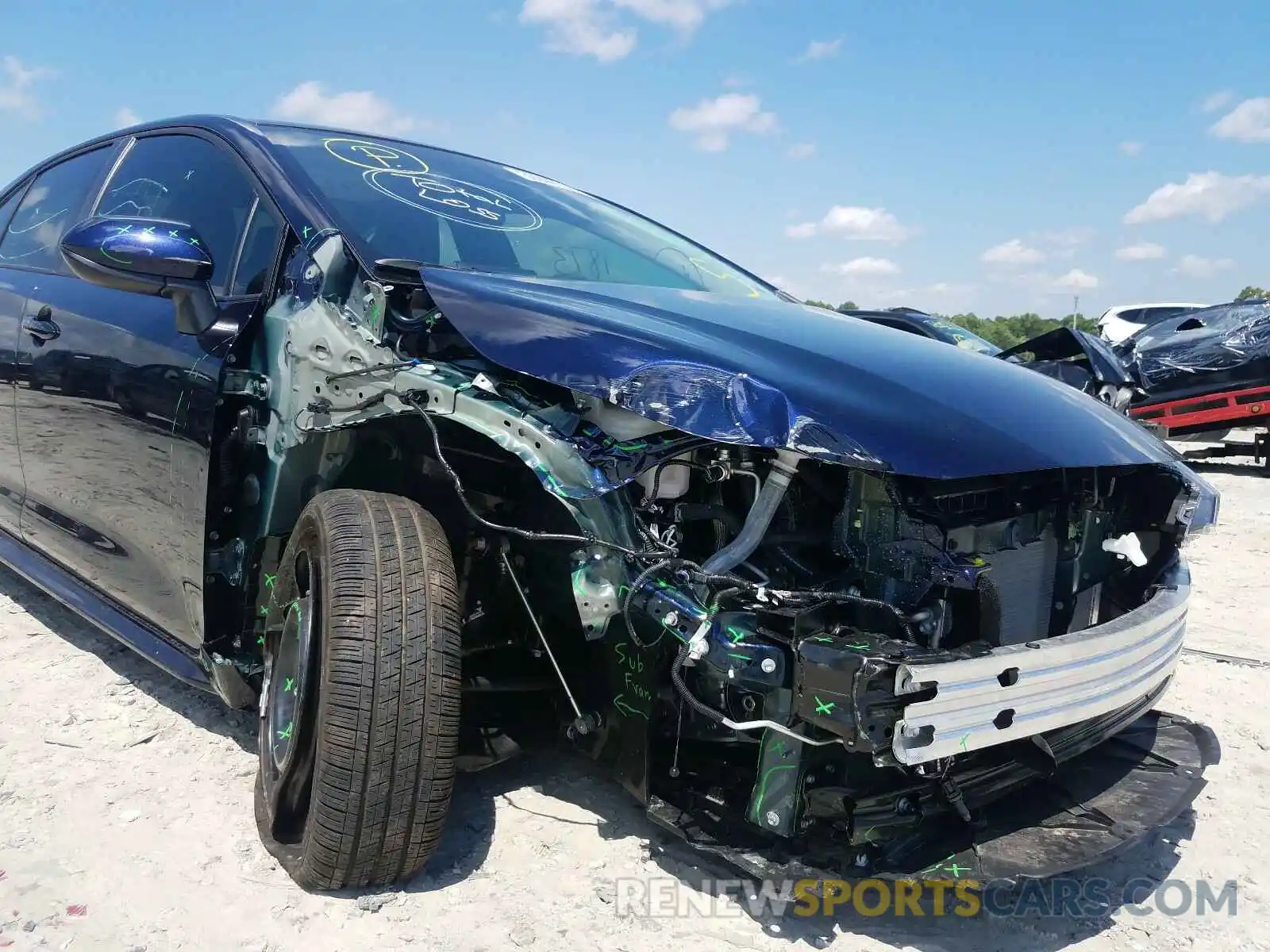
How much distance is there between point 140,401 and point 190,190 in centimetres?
76

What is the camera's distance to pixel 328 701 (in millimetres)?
1984

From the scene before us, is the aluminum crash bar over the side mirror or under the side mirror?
under

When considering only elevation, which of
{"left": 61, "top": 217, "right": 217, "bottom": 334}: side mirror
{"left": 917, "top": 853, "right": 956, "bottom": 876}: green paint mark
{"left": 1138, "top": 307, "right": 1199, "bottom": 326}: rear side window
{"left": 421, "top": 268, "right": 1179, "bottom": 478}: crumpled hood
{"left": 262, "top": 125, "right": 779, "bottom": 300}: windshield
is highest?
{"left": 1138, "top": 307, "right": 1199, "bottom": 326}: rear side window

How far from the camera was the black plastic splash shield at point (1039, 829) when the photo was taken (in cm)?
191

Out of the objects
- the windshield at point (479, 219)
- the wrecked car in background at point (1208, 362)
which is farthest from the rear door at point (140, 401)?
the wrecked car in background at point (1208, 362)

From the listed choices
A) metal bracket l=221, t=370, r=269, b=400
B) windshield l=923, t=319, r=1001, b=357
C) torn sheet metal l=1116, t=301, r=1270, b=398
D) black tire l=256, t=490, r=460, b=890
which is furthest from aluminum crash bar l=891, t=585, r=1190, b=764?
torn sheet metal l=1116, t=301, r=1270, b=398

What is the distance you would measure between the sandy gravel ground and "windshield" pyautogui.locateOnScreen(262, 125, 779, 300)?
4.78 ft

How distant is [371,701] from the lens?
1966 mm

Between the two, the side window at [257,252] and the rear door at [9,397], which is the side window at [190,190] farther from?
the rear door at [9,397]

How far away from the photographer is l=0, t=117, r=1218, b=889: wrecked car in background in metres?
1.85

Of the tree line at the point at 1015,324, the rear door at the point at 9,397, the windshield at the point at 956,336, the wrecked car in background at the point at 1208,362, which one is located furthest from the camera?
the tree line at the point at 1015,324

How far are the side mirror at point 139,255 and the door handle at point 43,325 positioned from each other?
0.79 meters

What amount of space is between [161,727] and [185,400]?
3.62ft

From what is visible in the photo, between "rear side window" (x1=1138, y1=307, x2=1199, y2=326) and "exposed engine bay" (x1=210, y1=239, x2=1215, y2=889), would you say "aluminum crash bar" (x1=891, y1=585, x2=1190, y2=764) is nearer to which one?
"exposed engine bay" (x1=210, y1=239, x2=1215, y2=889)
